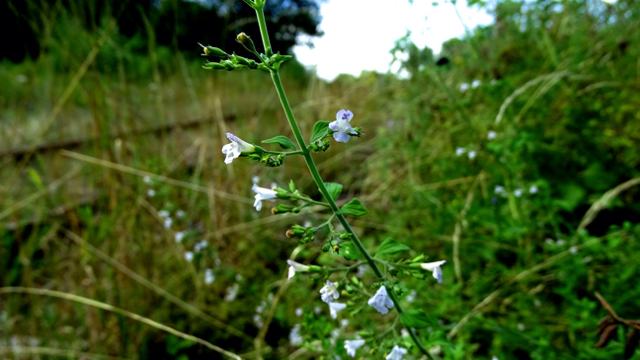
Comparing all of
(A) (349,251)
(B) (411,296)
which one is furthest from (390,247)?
(B) (411,296)

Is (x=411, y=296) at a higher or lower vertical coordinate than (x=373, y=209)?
lower

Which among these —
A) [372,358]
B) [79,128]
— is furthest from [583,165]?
[79,128]

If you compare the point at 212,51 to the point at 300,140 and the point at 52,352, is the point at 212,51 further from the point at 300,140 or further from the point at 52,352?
the point at 52,352

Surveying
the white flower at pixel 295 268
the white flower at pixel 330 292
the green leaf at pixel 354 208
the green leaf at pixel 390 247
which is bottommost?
the white flower at pixel 330 292

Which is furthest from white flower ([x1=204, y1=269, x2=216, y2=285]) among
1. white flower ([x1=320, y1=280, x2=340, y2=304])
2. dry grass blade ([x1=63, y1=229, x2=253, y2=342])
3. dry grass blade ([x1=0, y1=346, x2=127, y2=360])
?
white flower ([x1=320, y1=280, x2=340, y2=304])

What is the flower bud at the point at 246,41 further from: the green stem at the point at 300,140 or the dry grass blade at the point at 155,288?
the dry grass blade at the point at 155,288

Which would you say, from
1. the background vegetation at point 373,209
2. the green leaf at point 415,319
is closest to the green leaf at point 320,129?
the green leaf at point 415,319
